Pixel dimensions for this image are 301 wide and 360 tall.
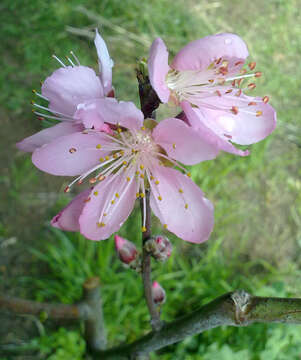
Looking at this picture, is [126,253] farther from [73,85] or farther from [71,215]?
[73,85]

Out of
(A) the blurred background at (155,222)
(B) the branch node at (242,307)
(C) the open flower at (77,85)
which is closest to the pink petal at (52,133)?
(C) the open flower at (77,85)

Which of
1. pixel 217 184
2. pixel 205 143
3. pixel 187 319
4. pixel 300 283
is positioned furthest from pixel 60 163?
pixel 300 283

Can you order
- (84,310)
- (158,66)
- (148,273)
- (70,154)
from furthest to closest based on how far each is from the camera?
(84,310) → (148,273) → (70,154) → (158,66)

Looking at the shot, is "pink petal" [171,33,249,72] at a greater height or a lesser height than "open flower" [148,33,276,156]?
greater

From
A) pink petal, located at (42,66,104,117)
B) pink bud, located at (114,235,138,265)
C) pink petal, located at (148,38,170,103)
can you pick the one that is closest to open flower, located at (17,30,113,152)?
pink petal, located at (42,66,104,117)

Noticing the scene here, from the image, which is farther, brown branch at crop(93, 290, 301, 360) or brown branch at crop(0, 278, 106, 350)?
brown branch at crop(0, 278, 106, 350)

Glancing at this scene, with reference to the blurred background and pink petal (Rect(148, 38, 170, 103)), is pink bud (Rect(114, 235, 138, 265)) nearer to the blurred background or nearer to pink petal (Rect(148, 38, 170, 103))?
pink petal (Rect(148, 38, 170, 103))

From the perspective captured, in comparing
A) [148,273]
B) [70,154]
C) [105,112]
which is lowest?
[148,273]

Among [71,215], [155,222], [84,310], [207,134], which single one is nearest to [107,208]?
[71,215]
